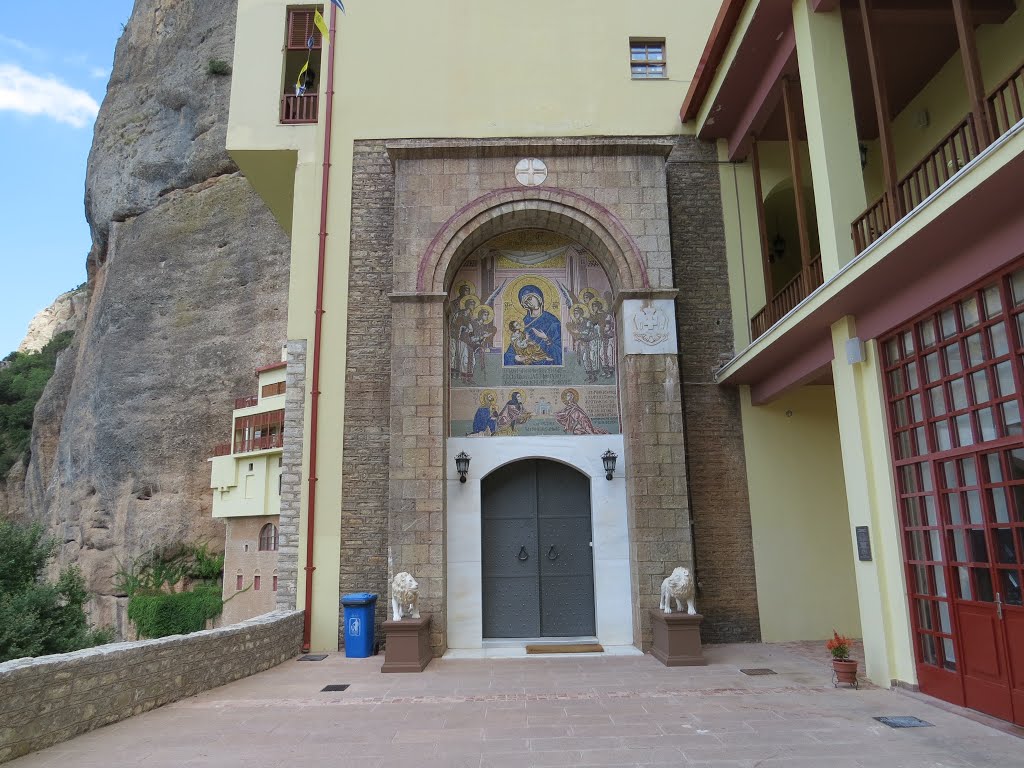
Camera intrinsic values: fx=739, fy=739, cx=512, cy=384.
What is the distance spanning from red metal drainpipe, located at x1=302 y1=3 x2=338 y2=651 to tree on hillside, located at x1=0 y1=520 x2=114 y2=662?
333 centimetres

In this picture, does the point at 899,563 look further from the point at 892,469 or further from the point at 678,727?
the point at 678,727

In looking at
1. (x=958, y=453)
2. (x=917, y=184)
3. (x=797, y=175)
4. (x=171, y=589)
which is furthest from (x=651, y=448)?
(x=171, y=589)

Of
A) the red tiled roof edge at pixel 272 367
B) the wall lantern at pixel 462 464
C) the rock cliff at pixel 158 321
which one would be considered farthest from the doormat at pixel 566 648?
the rock cliff at pixel 158 321

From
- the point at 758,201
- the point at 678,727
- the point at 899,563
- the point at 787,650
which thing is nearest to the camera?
the point at 678,727

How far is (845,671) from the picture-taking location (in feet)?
24.3

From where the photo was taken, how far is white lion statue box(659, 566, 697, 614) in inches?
360

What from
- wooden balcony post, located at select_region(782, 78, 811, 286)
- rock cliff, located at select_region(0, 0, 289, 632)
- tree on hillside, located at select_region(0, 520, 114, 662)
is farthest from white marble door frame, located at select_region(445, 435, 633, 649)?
rock cliff, located at select_region(0, 0, 289, 632)

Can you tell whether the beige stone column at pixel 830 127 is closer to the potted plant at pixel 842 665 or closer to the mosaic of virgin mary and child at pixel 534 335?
the potted plant at pixel 842 665

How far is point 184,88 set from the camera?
3597 cm

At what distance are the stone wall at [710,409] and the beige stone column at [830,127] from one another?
3107 mm

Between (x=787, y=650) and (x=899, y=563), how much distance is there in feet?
9.88

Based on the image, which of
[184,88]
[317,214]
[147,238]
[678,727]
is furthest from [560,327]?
[184,88]

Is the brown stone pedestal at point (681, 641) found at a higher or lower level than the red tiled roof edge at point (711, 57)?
lower

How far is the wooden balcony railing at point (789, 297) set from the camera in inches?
360
